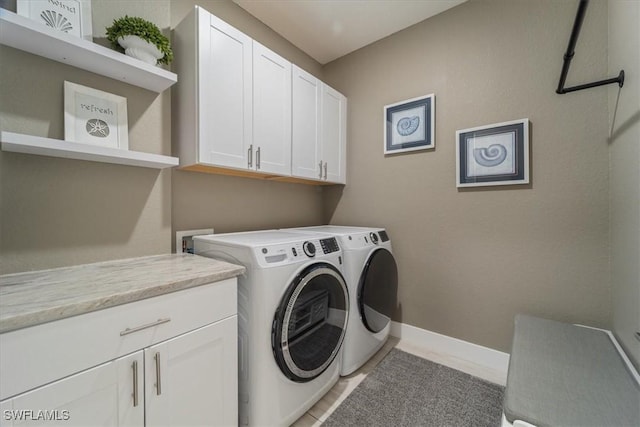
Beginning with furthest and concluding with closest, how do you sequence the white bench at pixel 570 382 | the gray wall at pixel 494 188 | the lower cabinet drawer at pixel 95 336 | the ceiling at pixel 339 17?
the ceiling at pixel 339 17
the gray wall at pixel 494 188
the white bench at pixel 570 382
the lower cabinet drawer at pixel 95 336

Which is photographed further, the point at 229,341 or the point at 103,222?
the point at 103,222

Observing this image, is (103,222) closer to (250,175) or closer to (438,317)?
(250,175)

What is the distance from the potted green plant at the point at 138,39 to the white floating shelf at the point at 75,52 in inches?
2.4

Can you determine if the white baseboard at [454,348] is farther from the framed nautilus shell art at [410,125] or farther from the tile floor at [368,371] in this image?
the framed nautilus shell art at [410,125]

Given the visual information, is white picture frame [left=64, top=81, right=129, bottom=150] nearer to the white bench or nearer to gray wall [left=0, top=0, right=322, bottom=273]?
gray wall [left=0, top=0, right=322, bottom=273]

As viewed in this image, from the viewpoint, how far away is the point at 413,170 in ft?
7.05

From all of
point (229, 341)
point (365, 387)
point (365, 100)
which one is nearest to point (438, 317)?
point (365, 387)

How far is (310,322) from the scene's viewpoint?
1.40 metres

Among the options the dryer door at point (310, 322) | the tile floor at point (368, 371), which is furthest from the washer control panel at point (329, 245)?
the tile floor at point (368, 371)

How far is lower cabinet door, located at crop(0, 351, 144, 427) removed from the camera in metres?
0.66

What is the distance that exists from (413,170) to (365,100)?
0.86 m

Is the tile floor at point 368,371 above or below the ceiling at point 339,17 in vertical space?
below

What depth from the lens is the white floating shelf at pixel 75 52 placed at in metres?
0.94

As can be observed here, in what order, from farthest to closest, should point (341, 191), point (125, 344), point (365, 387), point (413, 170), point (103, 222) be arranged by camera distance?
point (341, 191) → point (413, 170) → point (365, 387) → point (103, 222) → point (125, 344)
